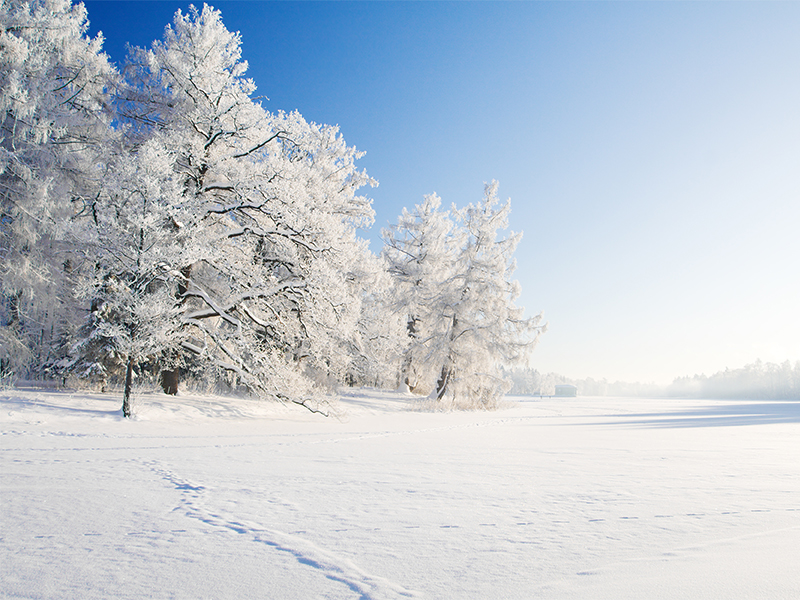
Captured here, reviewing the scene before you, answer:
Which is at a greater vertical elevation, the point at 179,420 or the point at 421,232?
the point at 421,232

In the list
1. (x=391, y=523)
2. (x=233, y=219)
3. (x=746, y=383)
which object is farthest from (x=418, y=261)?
(x=746, y=383)

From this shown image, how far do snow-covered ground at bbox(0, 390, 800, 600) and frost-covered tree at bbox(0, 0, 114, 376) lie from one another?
777 centimetres

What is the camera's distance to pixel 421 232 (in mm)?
30453

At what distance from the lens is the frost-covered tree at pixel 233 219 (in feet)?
46.1

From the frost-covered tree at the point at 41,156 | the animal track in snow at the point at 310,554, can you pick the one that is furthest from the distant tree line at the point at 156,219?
the animal track in snow at the point at 310,554

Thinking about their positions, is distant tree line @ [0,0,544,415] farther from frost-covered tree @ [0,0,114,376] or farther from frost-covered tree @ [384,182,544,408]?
frost-covered tree @ [384,182,544,408]

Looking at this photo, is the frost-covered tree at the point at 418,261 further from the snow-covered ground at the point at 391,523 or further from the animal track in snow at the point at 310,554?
the animal track in snow at the point at 310,554

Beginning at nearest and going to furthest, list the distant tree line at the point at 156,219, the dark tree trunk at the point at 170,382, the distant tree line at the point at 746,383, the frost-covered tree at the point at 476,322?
the distant tree line at the point at 156,219, the dark tree trunk at the point at 170,382, the frost-covered tree at the point at 476,322, the distant tree line at the point at 746,383

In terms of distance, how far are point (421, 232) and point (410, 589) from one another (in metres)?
28.6

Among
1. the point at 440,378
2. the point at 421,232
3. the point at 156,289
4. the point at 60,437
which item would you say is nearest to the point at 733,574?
the point at 60,437

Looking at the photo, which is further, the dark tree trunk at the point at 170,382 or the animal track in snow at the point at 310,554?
the dark tree trunk at the point at 170,382

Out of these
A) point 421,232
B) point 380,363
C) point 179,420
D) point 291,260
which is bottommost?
point 179,420

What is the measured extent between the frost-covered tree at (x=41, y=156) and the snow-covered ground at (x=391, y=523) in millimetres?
7772

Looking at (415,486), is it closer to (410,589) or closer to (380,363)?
(410,589)
